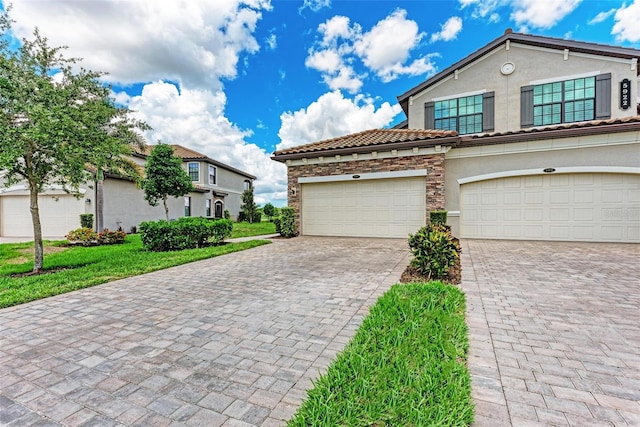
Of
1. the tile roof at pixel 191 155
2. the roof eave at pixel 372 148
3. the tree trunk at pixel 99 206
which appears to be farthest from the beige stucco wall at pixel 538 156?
the tile roof at pixel 191 155

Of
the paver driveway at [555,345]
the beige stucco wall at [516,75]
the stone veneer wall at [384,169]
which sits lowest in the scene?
the paver driveway at [555,345]

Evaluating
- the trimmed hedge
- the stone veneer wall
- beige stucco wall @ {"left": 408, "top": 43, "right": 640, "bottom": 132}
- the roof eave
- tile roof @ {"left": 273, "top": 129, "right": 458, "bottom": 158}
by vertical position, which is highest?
beige stucco wall @ {"left": 408, "top": 43, "right": 640, "bottom": 132}

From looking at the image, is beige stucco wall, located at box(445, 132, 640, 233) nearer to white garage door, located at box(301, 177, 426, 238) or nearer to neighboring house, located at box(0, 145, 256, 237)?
white garage door, located at box(301, 177, 426, 238)

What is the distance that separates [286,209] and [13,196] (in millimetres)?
16406

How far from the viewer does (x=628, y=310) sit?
379cm

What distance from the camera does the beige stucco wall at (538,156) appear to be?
30.3 ft

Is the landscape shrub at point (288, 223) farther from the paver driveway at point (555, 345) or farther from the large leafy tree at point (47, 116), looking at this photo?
the paver driveway at point (555, 345)

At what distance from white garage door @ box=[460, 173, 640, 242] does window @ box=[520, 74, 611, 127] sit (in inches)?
133

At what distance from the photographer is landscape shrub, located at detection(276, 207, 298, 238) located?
42.7ft

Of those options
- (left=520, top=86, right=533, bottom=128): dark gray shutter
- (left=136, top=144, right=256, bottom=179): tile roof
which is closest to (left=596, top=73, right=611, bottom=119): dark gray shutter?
(left=520, top=86, right=533, bottom=128): dark gray shutter

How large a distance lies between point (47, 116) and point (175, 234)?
16.8 feet

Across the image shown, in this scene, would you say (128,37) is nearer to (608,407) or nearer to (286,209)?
(286,209)

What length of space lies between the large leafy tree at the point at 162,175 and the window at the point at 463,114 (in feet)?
44.6

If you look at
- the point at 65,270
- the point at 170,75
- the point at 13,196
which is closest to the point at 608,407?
the point at 65,270
